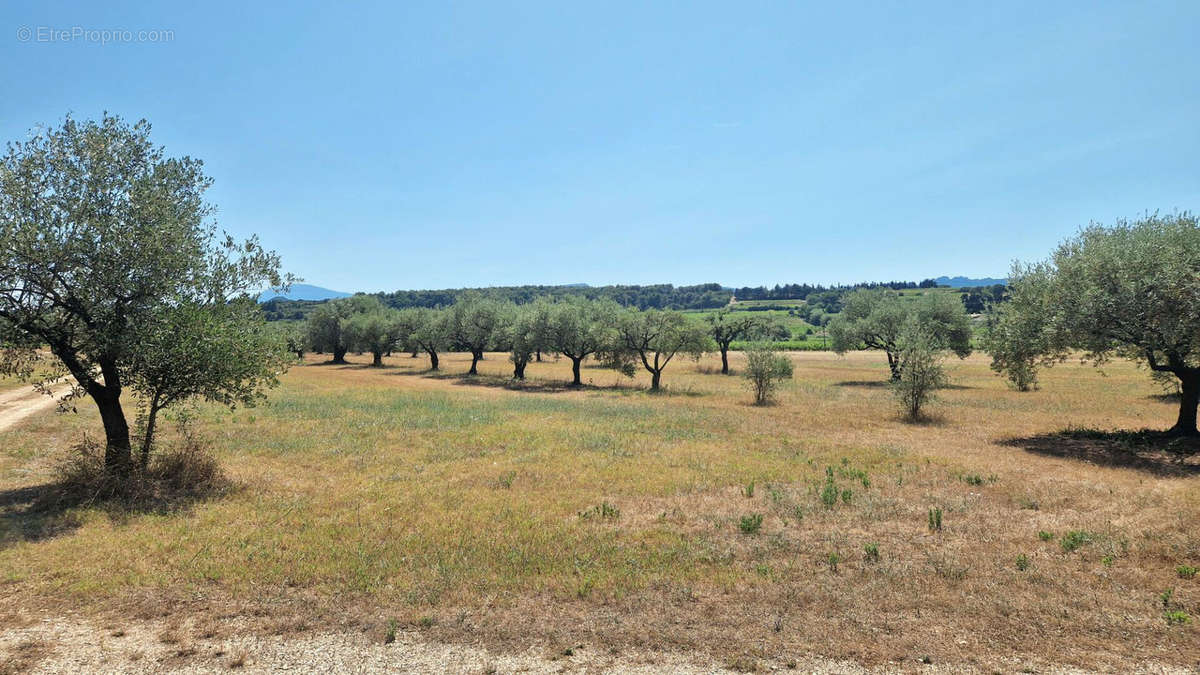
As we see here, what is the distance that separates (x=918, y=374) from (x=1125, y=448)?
10477mm

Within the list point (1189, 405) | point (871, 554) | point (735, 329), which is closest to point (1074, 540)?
point (871, 554)

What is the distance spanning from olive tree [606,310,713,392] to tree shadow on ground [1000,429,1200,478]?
107ft

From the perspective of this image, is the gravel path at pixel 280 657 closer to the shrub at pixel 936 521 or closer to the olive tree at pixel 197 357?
the shrub at pixel 936 521

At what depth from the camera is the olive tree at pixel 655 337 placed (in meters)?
56.5

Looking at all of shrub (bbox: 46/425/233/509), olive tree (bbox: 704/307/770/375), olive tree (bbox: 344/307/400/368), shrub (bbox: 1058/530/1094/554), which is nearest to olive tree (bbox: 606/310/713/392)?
olive tree (bbox: 704/307/770/375)

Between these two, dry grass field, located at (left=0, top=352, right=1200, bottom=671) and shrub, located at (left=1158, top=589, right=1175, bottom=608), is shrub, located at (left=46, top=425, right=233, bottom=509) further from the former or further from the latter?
shrub, located at (left=1158, top=589, right=1175, bottom=608)

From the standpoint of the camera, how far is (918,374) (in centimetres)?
3303

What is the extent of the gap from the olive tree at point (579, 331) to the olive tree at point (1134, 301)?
128 feet

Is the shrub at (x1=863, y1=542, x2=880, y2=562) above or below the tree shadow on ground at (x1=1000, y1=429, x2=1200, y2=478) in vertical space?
above

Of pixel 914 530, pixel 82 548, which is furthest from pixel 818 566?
pixel 82 548

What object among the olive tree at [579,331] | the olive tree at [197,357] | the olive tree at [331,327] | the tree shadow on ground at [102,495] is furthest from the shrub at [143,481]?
the olive tree at [331,327]

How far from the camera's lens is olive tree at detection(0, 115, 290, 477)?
555 inches

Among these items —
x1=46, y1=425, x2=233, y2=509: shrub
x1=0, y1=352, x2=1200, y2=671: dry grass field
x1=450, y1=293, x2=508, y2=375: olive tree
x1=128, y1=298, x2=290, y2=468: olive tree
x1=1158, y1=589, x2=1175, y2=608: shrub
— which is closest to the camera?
x1=0, y1=352, x2=1200, y2=671: dry grass field

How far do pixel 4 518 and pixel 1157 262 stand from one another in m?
39.8
